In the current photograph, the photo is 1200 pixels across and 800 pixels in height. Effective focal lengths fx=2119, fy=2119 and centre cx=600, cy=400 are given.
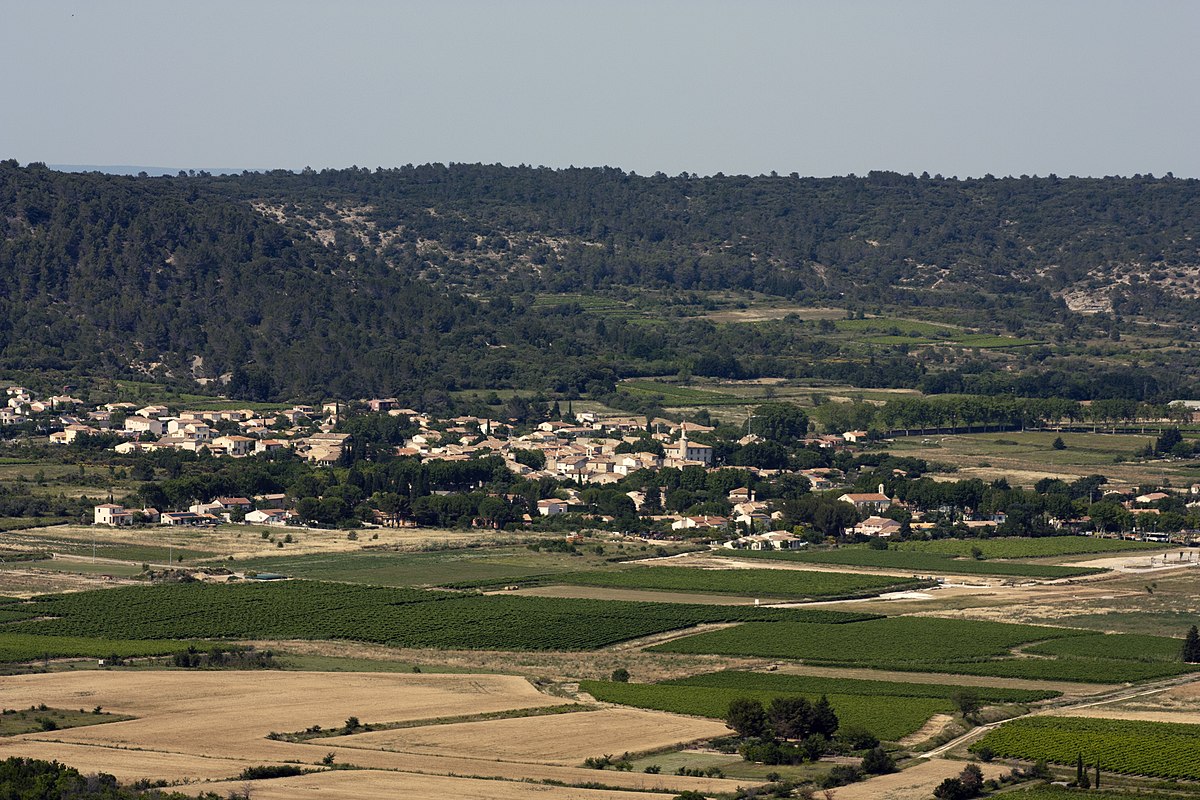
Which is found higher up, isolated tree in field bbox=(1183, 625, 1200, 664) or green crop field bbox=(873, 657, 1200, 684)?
isolated tree in field bbox=(1183, 625, 1200, 664)

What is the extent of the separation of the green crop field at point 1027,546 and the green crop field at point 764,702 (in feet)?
104

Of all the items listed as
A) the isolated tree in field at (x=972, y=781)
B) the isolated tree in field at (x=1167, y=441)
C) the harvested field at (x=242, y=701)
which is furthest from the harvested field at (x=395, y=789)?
the isolated tree in field at (x=1167, y=441)

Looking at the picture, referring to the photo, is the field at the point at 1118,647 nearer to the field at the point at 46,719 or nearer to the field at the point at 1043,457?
the field at the point at 46,719

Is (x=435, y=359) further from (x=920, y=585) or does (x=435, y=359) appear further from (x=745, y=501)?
(x=920, y=585)

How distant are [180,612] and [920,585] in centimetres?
2717

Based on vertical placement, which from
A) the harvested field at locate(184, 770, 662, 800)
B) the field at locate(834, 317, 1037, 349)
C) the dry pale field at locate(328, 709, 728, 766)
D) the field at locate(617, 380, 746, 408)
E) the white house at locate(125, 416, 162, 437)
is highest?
the field at locate(834, 317, 1037, 349)

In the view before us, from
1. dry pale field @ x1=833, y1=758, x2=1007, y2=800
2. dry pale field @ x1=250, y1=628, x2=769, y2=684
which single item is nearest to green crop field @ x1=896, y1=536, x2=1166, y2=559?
dry pale field @ x1=250, y1=628, x2=769, y2=684

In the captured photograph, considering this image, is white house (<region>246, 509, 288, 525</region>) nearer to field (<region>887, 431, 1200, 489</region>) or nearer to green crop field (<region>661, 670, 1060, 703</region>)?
field (<region>887, 431, 1200, 489</region>)

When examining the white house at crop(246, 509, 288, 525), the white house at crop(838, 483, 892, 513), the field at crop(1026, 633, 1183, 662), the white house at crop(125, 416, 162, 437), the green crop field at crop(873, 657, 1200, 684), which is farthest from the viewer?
the white house at crop(125, 416, 162, 437)

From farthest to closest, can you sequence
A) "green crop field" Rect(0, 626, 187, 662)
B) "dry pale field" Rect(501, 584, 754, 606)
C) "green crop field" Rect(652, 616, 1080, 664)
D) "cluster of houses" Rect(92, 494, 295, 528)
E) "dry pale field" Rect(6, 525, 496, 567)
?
1. "cluster of houses" Rect(92, 494, 295, 528)
2. "dry pale field" Rect(6, 525, 496, 567)
3. "dry pale field" Rect(501, 584, 754, 606)
4. "green crop field" Rect(652, 616, 1080, 664)
5. "green crop field" Rect(0, 626, 187, 662)

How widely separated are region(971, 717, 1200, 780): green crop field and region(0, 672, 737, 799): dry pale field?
737 centimetres

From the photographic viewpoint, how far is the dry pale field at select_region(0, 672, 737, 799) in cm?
4528

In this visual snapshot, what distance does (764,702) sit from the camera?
178ft

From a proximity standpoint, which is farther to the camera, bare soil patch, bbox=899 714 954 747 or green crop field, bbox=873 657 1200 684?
green crop field, bbox=873 657 1200 684
